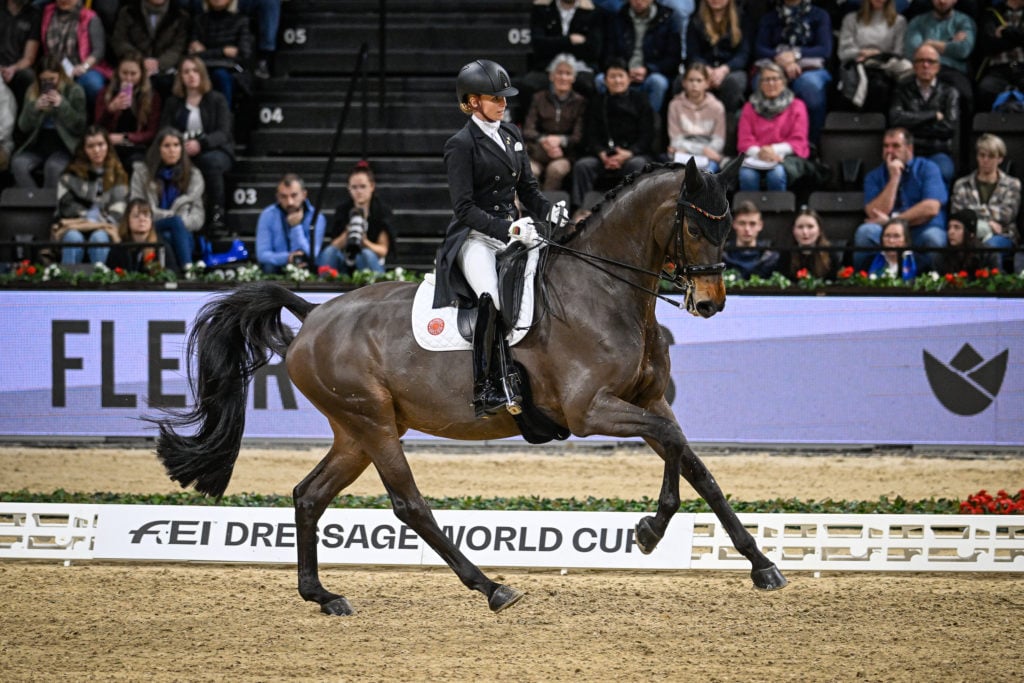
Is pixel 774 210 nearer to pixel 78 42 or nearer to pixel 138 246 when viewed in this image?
pixel 138 246

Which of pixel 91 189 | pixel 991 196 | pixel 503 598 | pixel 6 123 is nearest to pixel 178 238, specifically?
pixel 91 189

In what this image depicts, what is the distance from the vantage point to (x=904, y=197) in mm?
12531

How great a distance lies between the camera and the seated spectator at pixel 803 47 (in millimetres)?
13469

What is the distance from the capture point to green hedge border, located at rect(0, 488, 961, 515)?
7.71 meters

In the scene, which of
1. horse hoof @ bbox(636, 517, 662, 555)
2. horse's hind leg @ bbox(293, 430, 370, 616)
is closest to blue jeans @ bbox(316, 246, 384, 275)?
horse's hind leg @ bbox(293, 430, 370, 616)

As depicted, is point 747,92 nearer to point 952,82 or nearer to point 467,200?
point 952,82

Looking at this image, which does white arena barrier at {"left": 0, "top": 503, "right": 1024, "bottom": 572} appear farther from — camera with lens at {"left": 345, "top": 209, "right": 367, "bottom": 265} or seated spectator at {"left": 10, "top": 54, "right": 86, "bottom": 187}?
seated spectator at {"left": 10, "top": 54, "right": 86, "bottom": 187}

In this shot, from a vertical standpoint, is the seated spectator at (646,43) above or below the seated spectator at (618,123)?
above

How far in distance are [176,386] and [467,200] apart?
546 cm

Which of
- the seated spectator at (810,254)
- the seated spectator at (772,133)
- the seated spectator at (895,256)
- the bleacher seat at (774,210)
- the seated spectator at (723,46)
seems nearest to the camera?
the seated spectator at (895,256)

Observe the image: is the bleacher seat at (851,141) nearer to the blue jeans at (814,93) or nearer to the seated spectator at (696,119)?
the blue jeans at (814,93)

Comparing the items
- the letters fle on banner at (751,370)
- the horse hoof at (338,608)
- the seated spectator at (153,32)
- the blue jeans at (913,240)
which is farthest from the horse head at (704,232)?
the seated spectator at (153,32)

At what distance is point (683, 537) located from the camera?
24.4ft

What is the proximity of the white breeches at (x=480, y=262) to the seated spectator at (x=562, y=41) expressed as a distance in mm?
7493
